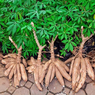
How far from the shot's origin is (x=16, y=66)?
2105mm

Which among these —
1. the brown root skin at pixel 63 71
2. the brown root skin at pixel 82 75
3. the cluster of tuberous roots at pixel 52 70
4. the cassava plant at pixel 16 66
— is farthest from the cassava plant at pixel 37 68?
the brown root skin at pixel 82 75

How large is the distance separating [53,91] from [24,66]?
0.58 metres

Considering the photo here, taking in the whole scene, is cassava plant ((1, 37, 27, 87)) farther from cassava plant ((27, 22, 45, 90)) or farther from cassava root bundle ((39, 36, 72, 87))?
cassava root bundle ((39, 36, 72, 87))

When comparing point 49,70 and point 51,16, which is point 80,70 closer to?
point 49,70

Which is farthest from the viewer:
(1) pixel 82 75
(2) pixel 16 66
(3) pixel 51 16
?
(2) pixel 16 66

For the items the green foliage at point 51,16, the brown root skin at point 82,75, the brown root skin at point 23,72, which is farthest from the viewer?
the brown root skin at point 23,72

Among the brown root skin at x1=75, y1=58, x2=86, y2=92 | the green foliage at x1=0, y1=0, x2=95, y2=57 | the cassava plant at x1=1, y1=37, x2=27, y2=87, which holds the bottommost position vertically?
the brown root skin at x1=75, y1=58, x2=86, y2=92

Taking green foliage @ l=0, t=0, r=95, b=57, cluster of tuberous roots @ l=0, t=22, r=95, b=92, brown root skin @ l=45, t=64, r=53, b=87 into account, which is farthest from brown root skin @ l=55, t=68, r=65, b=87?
green foliage @ l=0, t=0, r=95, b=57

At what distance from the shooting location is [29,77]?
212cm


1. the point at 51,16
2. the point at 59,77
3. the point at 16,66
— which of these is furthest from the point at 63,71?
the point at 51,16

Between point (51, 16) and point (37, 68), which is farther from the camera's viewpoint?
point (37, 68)

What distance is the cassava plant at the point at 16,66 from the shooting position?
6.68ft

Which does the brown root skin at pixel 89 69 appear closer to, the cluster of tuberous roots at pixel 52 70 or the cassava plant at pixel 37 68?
the cluster of tuberous roots at pixel 52 70

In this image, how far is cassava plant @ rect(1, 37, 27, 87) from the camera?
2.04 m
